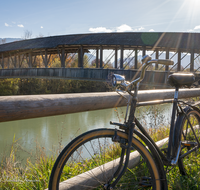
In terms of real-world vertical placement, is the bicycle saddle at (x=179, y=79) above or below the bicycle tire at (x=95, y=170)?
above

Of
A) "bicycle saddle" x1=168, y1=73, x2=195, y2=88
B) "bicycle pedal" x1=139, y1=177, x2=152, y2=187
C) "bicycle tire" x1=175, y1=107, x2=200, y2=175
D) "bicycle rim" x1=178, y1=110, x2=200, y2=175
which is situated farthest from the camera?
"bicycle rim" x1=178, y1=110, x2=200, y2=175

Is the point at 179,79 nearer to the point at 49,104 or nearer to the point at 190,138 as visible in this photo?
the point at 190,138

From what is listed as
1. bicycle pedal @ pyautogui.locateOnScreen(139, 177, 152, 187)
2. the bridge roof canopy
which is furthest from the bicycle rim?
the bridge roof canopy

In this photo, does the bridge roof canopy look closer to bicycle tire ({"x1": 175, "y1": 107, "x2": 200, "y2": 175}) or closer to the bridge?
the bridge

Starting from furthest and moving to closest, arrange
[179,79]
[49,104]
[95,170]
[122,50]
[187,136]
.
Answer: [122,50] < [187,136] < [179,79] < [95,170] < [49,104]

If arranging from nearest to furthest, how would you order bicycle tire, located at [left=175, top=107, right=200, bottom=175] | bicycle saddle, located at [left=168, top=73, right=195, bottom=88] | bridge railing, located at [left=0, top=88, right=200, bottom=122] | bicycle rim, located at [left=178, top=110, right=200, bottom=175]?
bridge railing, located at [left=0, top=88, right=200, bottom=122]
bicycle saddle, located at [left=168, top=73, right=195, bottom=88]
bicycle tire, located at [left=175, top=107, right=200, bottom=175]
bicycle rim, located at [left=178, top=110, right=200, bottom=175]

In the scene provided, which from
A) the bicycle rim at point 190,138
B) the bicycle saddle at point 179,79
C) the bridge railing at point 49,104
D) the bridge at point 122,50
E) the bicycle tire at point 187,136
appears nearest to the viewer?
the bridge railing at point 49,104

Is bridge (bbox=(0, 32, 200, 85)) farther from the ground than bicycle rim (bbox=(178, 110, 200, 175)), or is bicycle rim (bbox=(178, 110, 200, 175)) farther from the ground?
bridge (bbox=(0, 32, 200, 85))

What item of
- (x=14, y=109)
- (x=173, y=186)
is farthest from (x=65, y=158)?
Result: (x=173, y=186)

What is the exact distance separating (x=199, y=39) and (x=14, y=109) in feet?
A: 59.7

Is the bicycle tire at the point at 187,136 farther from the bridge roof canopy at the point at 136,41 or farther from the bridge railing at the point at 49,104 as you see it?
the bridge roof canopy at the point at 136,41

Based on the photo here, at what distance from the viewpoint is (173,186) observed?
203 centimetres

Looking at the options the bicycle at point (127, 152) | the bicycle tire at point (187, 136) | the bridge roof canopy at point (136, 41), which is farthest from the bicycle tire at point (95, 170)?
the bridge roof canopy at point (136, 41)

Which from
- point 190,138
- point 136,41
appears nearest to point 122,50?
point 136,41
